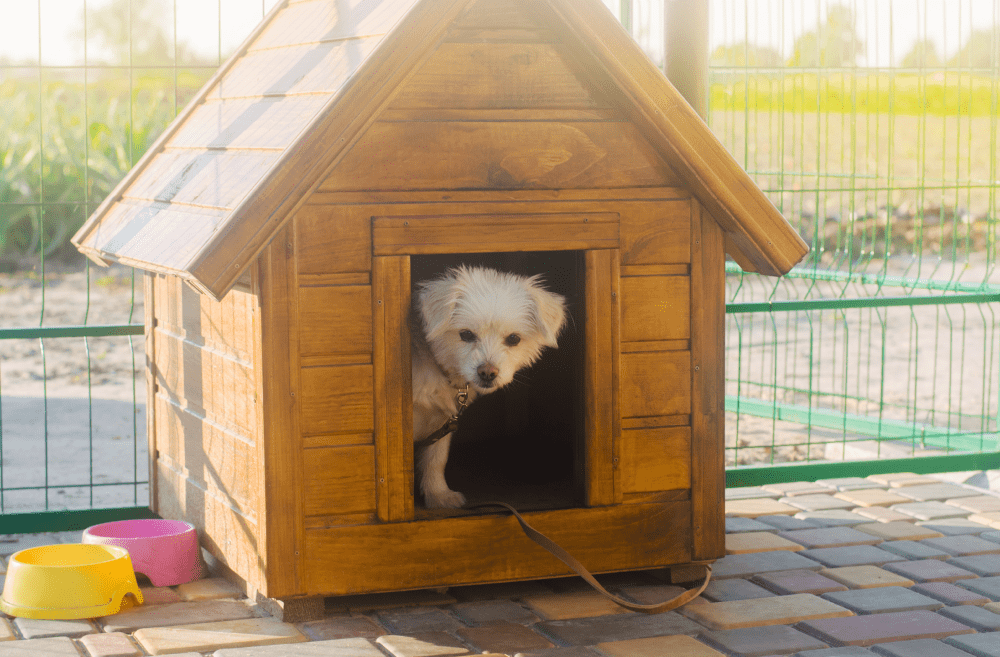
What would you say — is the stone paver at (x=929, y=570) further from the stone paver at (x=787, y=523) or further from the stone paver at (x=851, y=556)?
the stone paver at (x=787, y=523)

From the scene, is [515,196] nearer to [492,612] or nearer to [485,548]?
[485,548]

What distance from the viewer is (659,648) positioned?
10.7 feet

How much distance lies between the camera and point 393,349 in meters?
3.43

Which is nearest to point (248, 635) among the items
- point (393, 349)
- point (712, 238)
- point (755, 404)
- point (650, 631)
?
point (393, 349)

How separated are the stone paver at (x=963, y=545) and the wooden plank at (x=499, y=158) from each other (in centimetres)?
185

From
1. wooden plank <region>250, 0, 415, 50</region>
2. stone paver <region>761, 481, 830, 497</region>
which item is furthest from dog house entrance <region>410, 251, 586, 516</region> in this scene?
stone paver <region>761, 481, 830, 497</region>

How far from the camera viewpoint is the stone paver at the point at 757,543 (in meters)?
4.29

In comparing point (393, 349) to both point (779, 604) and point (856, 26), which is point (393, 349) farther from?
point (856, 26)

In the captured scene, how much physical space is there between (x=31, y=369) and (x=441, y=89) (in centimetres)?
653

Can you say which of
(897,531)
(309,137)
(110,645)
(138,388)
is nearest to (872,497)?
(897,531)

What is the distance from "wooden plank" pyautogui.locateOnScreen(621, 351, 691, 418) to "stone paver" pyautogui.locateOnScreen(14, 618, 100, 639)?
1801 millimetres

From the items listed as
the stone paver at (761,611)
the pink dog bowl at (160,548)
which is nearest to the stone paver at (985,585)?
the stone paver at (761,611)

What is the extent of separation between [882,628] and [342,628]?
64.9 inches

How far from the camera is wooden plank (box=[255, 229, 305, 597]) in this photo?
327cm
